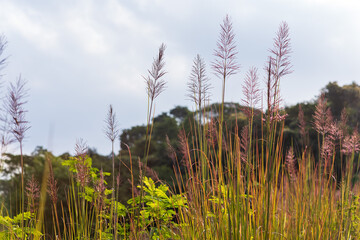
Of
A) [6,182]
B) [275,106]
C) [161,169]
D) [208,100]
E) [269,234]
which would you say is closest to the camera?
[275,106]

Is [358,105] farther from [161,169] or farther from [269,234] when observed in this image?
[269,234]

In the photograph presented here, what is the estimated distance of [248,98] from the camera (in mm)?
2117

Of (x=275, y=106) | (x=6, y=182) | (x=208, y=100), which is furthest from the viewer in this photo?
(x=6, y=182)

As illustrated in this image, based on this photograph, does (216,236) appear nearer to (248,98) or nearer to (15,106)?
(248,98)

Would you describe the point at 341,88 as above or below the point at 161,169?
above

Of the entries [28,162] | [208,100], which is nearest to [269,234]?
[208,100]

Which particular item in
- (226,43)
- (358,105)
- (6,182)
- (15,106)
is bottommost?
(6,182)

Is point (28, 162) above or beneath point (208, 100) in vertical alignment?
beneath

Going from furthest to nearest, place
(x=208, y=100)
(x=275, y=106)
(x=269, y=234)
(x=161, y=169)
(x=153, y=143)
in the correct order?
(x=153, y=143), (x=161, y=169), (x=208, y=100), (x=269, y=234), (x=275, y=106)

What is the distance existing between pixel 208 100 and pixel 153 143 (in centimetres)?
1250

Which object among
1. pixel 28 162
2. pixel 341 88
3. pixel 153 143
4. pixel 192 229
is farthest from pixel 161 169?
pixel 192 229

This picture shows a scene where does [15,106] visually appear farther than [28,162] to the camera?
No

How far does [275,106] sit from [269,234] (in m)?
0.74

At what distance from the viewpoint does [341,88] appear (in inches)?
595
